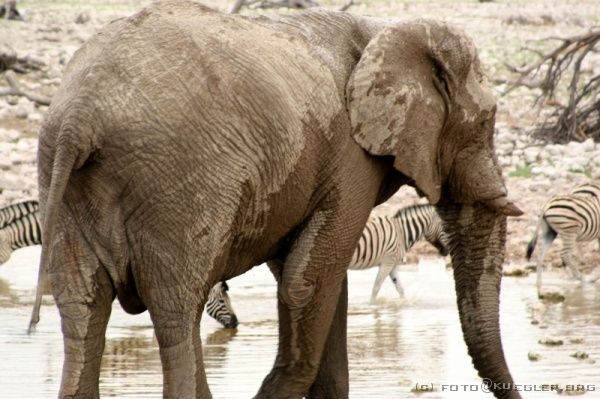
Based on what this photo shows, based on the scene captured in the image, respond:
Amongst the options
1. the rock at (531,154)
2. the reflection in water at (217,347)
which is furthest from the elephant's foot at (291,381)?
the rock at (531,154)

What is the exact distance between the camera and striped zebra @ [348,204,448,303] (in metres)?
11.4

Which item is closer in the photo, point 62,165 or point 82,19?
point 62,165

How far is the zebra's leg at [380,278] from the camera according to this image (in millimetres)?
10977

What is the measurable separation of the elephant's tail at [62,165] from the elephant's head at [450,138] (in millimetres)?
1162

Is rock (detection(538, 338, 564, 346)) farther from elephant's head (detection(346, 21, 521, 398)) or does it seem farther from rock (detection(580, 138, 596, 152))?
rock (detection(580, 138, 596, 152))

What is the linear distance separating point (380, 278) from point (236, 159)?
627 cm

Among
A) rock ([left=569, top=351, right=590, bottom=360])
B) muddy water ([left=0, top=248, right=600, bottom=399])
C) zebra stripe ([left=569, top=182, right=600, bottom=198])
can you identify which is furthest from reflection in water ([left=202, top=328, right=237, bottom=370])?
zebra stripe ([left=569, top=182, right=600, bottom=198])

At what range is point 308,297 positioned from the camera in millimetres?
5574

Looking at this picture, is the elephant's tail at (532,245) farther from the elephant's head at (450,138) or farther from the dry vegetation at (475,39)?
the elephant's head at (450,138)

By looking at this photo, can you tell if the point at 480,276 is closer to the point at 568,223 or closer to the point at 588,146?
the point at 568,223

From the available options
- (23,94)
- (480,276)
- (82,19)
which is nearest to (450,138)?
(480,276)

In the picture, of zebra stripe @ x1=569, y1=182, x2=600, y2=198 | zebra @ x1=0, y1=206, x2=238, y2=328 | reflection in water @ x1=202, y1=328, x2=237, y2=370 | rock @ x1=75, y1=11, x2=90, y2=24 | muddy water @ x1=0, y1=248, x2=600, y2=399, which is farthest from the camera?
rock @ x1=75, y1=11, x2=90, y2=24

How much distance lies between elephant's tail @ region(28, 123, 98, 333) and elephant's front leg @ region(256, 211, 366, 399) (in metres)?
1.04

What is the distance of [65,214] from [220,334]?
4.43m
